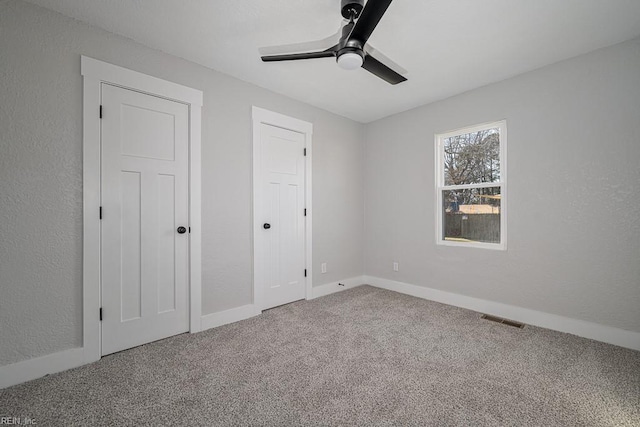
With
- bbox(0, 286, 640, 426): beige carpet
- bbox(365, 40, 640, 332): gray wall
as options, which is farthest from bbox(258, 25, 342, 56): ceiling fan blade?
bbox(0, 286, 640, 426): beige carpet

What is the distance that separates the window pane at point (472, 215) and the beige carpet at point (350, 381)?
1.04 m

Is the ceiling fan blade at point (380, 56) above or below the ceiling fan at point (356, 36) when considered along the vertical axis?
above

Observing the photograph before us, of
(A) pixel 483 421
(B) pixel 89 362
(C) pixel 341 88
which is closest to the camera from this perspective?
(A) pixel 483 421

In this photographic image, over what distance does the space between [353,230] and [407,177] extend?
3.67ft

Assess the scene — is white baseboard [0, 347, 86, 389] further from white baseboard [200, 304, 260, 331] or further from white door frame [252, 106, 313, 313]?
white door frame [252, 106, 313, 313]

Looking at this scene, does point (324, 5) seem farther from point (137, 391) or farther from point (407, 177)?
point (137, 391)

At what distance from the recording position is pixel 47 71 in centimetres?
193

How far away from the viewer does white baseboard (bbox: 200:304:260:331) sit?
8.76ft

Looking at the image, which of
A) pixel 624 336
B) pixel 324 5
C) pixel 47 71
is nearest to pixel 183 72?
pixel 47 71

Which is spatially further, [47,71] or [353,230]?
[353,230]

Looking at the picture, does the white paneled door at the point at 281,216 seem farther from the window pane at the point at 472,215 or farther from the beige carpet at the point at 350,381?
the window pane at the point at 472,215

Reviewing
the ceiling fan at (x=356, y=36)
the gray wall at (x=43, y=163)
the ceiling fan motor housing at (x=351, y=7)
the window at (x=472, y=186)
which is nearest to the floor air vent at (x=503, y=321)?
the window at (x=472, y=186)

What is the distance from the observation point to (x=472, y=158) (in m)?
3.32

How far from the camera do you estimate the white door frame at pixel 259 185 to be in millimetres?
3027
